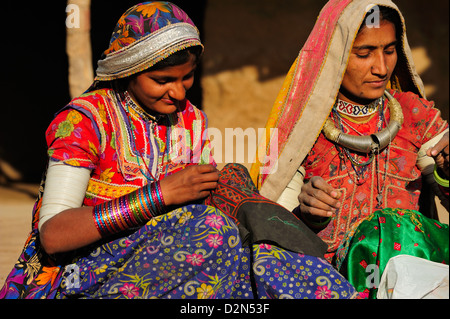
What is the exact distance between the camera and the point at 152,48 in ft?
10.2

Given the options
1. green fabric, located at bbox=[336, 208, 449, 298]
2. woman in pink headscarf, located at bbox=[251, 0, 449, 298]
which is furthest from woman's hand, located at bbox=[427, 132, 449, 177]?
woman in pink headscarf, located at bbox=[251, 0, 449, 298]

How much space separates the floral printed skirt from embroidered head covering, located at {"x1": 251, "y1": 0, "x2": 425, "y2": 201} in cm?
80

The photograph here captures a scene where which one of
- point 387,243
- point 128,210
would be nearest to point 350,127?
point 387,243

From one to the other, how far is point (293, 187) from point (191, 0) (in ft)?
22.0

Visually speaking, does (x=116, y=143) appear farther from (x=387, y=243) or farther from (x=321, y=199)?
(x=387, y=243)

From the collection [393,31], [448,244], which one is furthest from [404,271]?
[393,31]

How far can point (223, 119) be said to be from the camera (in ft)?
27.1

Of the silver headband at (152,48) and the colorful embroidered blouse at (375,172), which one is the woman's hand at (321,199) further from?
the silver headband at (152,48)

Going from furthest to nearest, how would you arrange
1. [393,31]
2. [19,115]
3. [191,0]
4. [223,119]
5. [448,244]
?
1. [19,115]
2. [191,0]
3. [223,119]
4. [393,31]
5. [448,244]

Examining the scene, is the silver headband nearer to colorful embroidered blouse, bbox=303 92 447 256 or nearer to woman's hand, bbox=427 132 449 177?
colorful embroidered blouse, bbox=303 92 447 256

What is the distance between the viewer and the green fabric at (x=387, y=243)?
3078 millimetres

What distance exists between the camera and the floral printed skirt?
2.88 metres

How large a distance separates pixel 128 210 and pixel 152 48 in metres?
0.79
